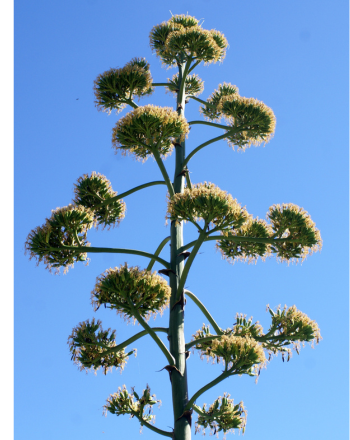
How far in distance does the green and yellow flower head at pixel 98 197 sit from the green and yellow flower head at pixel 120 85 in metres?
1.93

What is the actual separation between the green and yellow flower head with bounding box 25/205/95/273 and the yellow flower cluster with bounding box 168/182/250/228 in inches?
57.2

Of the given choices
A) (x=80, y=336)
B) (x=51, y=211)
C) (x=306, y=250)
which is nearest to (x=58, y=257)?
(x=51, y=211)

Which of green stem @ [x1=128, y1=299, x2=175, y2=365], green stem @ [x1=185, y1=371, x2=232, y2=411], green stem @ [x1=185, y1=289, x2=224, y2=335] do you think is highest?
green stem @ [x1=185, y1=289, x2=224, y2=335]

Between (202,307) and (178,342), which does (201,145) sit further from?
(178,342)

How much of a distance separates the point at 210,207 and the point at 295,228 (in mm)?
1827

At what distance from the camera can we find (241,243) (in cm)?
830

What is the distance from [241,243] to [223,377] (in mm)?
2964

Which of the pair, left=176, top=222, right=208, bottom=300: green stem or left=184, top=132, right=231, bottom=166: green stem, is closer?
left=176, top=222, right=208, bottom=300: green stem

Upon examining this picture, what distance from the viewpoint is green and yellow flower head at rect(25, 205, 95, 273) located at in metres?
6.60

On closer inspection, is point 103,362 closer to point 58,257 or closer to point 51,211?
point 58,257

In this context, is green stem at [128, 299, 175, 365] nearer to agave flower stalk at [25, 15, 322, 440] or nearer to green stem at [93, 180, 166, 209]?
agave flower stalk at [25, 15, 322, 440]

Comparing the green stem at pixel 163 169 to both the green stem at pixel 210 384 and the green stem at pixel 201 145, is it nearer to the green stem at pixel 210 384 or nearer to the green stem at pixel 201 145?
the green stem at pixel 201 145

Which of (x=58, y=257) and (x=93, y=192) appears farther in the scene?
(x=93, y=192)

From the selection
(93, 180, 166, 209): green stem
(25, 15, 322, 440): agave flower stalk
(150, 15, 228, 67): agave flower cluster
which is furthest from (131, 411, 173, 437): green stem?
(150, 15, 228, 67): agave flower cluster
